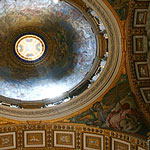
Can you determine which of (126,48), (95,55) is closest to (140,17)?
(126,48)

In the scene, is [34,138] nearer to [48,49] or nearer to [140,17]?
[48,49]

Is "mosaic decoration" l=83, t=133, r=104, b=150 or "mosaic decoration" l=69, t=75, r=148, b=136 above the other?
"mosaic decoration" l=69, t=75, r=148, b=136

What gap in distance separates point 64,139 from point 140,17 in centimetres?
698

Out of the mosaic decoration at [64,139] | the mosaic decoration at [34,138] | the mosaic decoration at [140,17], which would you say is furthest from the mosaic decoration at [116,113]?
the mosaic decoration at [140,17]

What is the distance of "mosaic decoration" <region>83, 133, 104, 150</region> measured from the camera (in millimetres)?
12883

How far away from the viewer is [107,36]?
12125 millimetres

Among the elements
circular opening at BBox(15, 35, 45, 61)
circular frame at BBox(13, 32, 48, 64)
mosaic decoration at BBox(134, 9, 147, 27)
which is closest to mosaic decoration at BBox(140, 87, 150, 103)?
mosaic decoration at BBox(134, 9, 147, 27)

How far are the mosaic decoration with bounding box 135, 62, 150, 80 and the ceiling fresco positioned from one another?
8.59 ft

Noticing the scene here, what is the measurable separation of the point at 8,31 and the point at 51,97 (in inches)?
186

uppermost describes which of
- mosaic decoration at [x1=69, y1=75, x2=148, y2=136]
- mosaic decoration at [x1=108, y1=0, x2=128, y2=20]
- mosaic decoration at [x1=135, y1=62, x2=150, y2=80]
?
mosaic decoration at [x1=108, y1=0, x2=128, y2=20]

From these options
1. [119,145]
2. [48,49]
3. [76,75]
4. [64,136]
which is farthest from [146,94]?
[48,49]

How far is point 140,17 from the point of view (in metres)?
11.5

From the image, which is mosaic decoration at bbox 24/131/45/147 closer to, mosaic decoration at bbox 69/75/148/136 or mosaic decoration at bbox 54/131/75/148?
mosaic decoration at bbox 54/131/75/148

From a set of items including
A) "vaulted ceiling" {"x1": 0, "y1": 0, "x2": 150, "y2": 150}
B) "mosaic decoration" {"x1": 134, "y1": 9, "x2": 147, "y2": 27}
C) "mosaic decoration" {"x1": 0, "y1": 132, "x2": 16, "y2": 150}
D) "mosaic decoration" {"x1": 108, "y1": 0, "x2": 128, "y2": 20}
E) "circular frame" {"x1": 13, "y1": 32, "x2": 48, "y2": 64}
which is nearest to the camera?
"mosaic decoration" {"x1": 108, "y1": 0, "x2": 128, "y2": 20}
